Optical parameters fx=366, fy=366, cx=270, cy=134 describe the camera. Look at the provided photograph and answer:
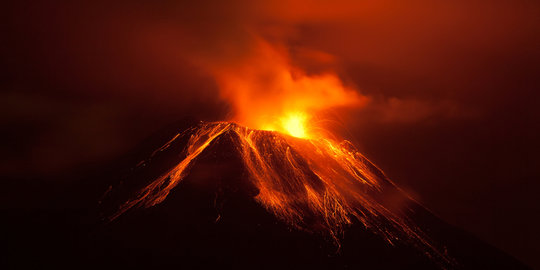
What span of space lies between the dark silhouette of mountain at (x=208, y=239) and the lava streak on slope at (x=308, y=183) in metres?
0.59

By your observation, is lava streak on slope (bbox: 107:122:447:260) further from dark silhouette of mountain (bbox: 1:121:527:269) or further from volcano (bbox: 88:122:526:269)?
dark silhouette of mountain (bbox: 1:121:527:269)

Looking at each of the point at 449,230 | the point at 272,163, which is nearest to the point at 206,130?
the point at 272,163

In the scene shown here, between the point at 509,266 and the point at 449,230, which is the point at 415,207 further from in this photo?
the point at 509,266

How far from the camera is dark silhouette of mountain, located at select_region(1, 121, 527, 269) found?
1709 centimetres

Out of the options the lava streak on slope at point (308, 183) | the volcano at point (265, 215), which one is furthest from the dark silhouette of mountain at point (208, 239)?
the lava streak on slope at point (308, 183)

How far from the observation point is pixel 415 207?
28359 mm

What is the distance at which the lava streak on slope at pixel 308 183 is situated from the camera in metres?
20.7

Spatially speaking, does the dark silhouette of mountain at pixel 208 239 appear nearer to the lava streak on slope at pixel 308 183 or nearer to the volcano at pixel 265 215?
the volcano at pixel 265 215

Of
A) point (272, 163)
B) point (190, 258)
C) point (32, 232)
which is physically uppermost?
point (272, 163)

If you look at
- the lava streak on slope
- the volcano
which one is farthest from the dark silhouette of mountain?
the lava streak on slope

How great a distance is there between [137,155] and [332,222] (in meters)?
19.7

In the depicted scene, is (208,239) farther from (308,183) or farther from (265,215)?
(308,183)

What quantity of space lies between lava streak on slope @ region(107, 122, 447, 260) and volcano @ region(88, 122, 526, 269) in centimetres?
9

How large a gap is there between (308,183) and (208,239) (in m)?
8.30
